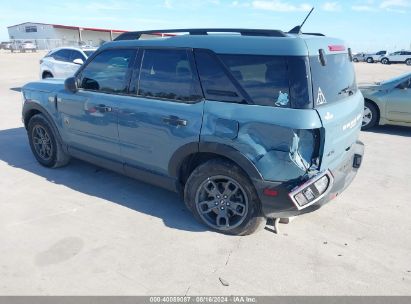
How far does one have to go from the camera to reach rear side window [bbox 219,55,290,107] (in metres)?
2.79

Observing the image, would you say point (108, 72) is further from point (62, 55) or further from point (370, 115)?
point (62, 55)

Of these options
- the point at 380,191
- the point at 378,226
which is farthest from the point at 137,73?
the point at 380,191

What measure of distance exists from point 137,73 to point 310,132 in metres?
2.01

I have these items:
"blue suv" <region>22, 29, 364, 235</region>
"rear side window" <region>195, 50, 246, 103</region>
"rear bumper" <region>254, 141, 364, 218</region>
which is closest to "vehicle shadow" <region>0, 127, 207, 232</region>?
"blue suv" <region>22, 29, 364, 235</region>

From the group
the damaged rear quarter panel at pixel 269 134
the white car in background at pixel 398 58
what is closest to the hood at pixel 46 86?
the damaged rear quarter panel at pixel 269 134

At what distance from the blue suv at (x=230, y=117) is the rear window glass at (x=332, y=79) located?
0.01m

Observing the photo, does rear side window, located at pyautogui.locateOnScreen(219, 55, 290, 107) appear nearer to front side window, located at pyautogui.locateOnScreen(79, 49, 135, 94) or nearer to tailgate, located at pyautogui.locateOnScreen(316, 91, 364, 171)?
tailgate, located at pyautogui.locateOnScreen(316, 91, 364, 171)

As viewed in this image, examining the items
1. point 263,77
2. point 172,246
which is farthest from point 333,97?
point 172,246

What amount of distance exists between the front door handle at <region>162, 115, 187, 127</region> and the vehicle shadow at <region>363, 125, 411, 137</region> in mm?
5758

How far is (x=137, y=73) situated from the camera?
12.1 ft

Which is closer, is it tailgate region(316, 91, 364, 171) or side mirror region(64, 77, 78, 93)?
tailgate region(316, 91, 364, 171)

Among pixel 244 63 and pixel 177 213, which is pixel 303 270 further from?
pixel 244 63

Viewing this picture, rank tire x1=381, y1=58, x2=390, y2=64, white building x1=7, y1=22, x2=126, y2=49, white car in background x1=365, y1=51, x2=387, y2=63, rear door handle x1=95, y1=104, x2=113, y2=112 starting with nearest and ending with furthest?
rear door handle x1=95, y1=104, x2=113, y2=112 < tire x1=381, y1=58, x2=390, y2=64 < white car in background x1=365, y1=51, x2=387, y2=63 < white building x1=7, y1=22, x2=126, y2=49

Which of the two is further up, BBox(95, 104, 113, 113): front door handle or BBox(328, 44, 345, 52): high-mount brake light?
BBox(328, 44, 345, 52): high-mount brake light
